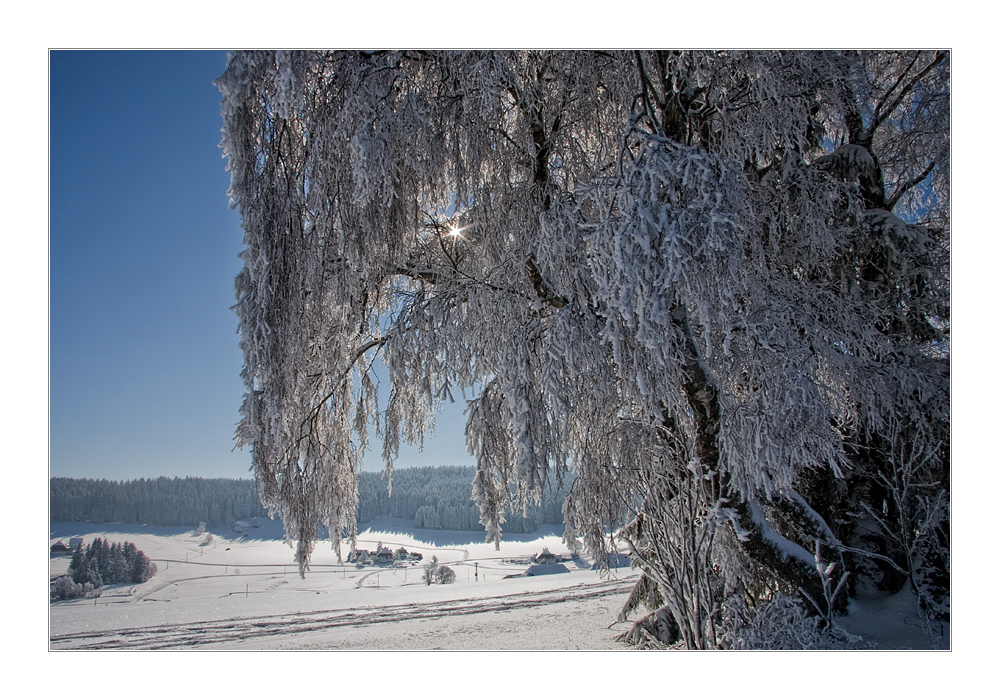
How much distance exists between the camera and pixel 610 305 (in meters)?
1.60

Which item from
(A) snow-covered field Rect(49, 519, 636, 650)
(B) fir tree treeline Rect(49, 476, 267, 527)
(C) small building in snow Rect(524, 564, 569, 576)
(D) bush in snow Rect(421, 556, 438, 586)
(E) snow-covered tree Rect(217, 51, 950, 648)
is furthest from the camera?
(D) bush in snow Rect(421, 556, 438, 586)

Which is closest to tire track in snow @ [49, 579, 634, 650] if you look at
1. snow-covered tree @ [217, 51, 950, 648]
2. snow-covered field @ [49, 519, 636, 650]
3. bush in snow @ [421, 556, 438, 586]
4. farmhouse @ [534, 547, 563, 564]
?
snow-covered field @ [49, 519, 636, 650]

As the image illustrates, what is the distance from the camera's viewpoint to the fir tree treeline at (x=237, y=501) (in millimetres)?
2922

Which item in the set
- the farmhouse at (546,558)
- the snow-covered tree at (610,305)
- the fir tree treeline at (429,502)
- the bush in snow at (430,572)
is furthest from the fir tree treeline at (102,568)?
the farmhouse at (546,558)

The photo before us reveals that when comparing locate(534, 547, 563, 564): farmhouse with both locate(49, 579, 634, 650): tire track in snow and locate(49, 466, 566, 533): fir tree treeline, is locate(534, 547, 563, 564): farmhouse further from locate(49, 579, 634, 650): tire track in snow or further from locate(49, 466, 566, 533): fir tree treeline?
locate(49, 466, 566, 533): fir tree treeline

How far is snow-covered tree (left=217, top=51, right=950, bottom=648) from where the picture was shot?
1.89 metres

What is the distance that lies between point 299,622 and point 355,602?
84 cm

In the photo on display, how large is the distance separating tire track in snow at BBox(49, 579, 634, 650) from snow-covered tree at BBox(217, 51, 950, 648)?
88 centimetres

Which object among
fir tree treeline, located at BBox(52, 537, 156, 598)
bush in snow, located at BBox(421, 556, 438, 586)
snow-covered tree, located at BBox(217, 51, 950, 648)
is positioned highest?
snow-covered tree, located at BBox(217, 51, 950, 648)

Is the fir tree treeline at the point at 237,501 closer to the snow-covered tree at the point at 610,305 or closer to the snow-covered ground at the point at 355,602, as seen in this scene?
the snow-covered ground at the point at 355,602

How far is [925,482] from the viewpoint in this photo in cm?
259

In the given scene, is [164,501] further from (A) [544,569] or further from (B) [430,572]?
(A) [544,569]
